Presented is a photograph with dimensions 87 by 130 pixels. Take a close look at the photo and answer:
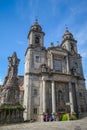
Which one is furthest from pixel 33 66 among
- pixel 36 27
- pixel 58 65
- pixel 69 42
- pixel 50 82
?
pixel 69 42

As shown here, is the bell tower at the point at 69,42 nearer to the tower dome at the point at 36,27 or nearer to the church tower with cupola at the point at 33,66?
the church tower with cupola at the point at 33,66

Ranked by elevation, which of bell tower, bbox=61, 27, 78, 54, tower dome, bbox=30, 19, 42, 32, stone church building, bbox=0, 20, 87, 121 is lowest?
stone church building, bbox=0, 20, 87, 121

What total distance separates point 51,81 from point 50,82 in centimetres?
33

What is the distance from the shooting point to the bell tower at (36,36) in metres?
30.9

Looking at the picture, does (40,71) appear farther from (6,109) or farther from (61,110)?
(6,109)

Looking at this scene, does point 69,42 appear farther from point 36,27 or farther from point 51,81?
point 51,81

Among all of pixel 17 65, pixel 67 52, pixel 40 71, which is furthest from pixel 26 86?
pixel 67 52

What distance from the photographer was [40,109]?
23547 mm

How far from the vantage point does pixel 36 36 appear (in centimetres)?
3212

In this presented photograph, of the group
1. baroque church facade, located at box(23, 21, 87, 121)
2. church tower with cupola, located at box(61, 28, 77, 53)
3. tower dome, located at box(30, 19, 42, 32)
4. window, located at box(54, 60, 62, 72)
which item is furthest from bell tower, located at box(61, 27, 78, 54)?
tower dome, located at box(30, 19, 42, 32)

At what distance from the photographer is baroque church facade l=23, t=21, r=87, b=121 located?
23833 millimetres

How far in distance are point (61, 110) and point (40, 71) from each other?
876 cm

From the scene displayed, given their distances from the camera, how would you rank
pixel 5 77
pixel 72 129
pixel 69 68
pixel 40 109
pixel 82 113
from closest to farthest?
1. pixel 72 129
2. pixel 5 77
3. pixel 40 109
4. pixel 82 113
5. pixel 69 68

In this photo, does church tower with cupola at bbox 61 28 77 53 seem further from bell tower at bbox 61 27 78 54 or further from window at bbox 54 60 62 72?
window at bbox 54 60 62 72
